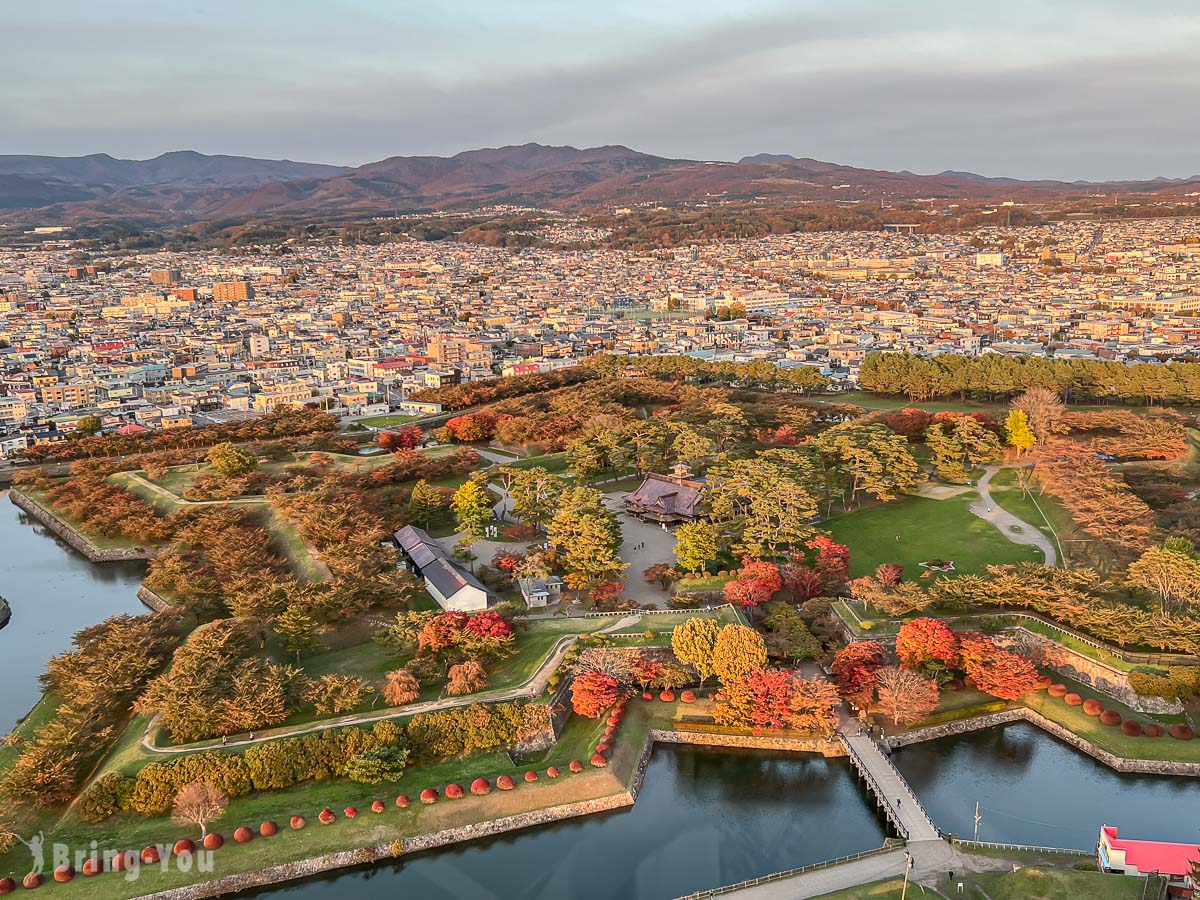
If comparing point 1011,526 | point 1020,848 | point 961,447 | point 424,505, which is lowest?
point 1020,848

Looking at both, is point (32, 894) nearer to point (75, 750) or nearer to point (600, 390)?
point (75, 750)

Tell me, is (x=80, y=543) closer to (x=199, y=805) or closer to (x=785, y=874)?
(x=199, y=805)

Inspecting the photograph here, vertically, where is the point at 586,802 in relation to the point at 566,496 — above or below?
below

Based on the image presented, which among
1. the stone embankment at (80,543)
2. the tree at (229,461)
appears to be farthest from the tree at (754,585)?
the tree at (229,461)

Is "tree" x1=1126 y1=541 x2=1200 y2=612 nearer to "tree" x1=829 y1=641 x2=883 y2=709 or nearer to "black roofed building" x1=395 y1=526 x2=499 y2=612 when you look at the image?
"tree" x1=829 y1=641 x2=883 y2=709

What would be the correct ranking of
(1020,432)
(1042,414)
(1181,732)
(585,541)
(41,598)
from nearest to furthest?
(1181,732), (585,541), (41,598), (1020,432), (1042,414)

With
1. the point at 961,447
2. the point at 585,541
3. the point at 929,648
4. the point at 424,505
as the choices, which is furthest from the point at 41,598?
the point at 961,447

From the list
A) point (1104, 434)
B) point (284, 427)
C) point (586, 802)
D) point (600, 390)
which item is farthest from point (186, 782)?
point (1104, 434)
